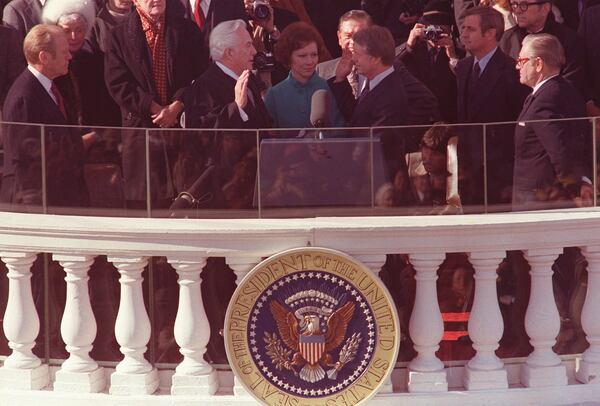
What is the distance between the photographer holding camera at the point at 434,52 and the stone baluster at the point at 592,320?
1.38 metres

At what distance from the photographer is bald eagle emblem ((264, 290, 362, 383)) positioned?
414 cm

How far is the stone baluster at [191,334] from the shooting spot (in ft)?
13.5

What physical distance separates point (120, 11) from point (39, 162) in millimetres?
1638

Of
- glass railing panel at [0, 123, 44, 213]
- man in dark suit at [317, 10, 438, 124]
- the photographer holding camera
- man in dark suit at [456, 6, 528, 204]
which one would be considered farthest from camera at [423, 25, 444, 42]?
glass railing panel at [0, 123, 44, 213]

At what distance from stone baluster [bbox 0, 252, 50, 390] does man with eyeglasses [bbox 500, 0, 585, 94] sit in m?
2.52

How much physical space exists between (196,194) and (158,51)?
1556 millimetres

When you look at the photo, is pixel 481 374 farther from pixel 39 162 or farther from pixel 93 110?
pixel 93 110

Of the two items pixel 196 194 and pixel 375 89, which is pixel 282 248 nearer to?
pixel 196 194

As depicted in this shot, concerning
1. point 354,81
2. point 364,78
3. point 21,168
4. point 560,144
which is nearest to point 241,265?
point 21,168

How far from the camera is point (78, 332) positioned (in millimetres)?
4195

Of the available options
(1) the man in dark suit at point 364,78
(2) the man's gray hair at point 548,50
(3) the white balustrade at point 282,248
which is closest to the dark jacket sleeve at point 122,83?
(1) the man in dark suit at point 364,78

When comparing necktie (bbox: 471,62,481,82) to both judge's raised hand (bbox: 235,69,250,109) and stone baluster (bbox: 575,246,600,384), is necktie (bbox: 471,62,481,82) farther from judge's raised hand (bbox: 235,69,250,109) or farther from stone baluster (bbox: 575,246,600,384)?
stone baluster (bbox: 575,246,600,384)

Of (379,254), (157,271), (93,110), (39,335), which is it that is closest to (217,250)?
(157,271)

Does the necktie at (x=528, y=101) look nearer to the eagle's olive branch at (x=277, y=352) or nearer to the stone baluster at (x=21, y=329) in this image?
the eagle's olive branch at (x=277, y=352)
